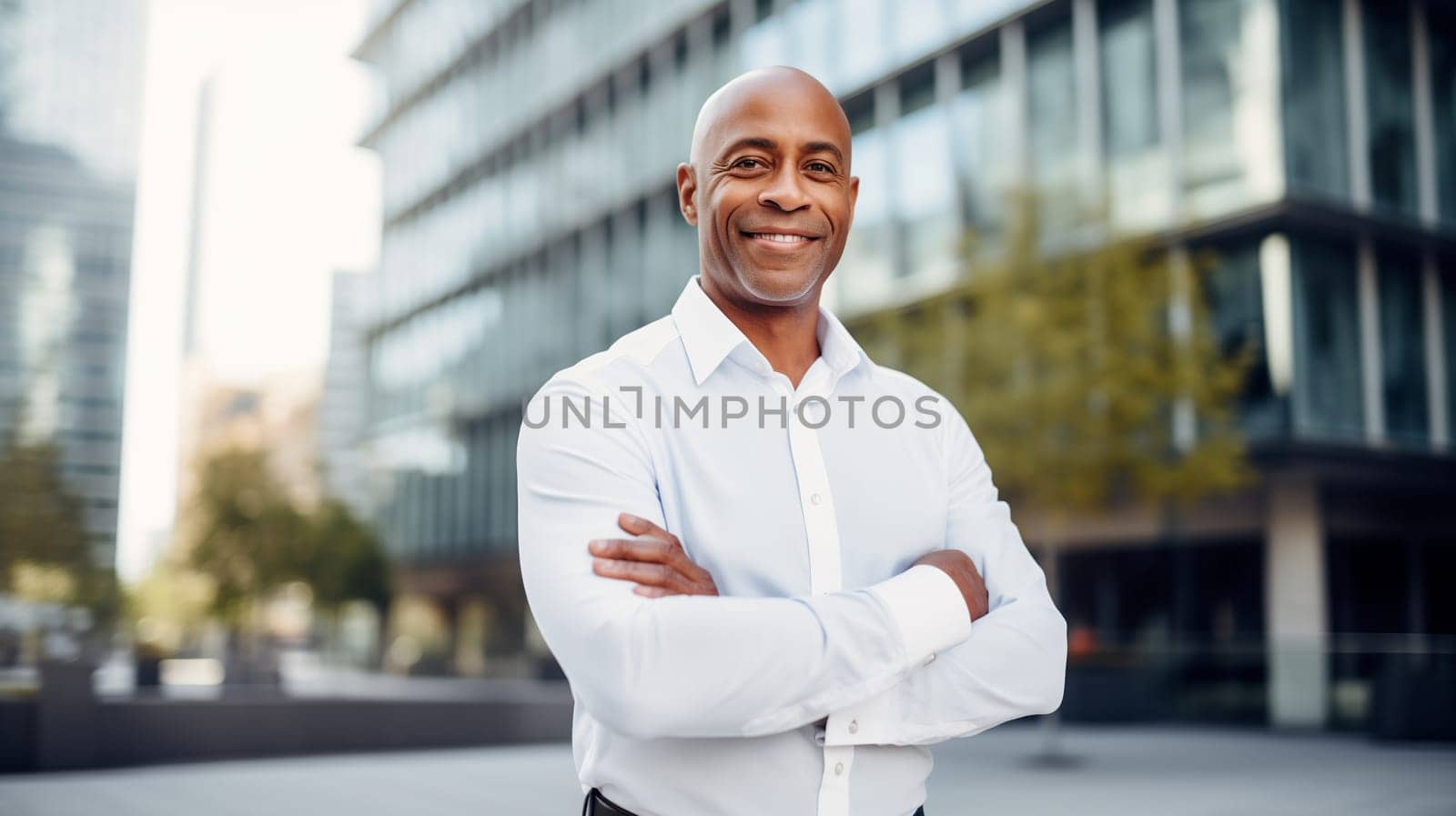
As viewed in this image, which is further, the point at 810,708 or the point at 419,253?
the point at 419,253

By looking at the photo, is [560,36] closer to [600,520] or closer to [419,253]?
[419,253]

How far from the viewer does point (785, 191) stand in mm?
2035

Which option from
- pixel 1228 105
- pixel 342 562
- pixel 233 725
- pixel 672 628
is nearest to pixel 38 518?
pixel 342 562

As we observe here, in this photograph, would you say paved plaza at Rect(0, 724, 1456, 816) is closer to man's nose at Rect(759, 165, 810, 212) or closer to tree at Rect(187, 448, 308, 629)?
man's nose at Rect(759, 165, 810, 212)

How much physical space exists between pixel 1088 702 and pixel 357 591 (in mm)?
26099

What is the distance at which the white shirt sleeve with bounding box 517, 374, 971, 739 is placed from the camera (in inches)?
69.9

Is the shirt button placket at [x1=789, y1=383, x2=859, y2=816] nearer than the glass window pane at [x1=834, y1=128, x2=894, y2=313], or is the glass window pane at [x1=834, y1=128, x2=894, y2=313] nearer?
the shirt button placket at [x1=789, y1=383, x2=859, y2=816]

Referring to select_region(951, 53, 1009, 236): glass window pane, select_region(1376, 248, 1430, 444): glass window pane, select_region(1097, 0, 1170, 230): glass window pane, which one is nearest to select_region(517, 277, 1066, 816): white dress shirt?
select_region(1097, 0, 1170, 230): glass window pane

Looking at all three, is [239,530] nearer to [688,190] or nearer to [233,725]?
[233,725]

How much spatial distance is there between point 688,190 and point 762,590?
69cm

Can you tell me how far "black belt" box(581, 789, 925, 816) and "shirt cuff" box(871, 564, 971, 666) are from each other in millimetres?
490

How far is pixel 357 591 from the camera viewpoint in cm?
3938

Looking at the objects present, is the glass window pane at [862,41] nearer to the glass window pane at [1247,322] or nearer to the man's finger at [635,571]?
the glass window pane at [1247,322]

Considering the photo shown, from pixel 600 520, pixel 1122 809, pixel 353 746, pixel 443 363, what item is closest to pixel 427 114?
pixel 443 363
